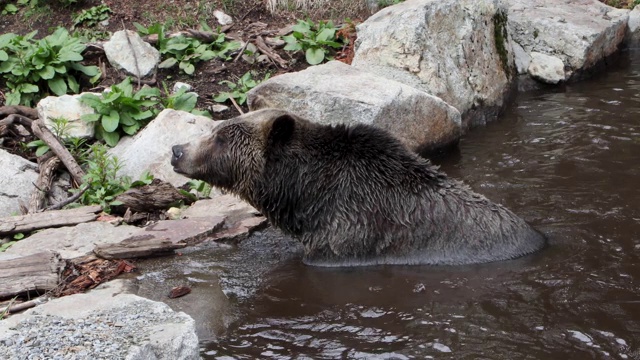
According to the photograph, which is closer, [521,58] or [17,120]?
[17,120]

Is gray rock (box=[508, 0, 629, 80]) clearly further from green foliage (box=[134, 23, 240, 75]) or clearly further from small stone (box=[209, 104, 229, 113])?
small stone (box=[209, 104, 229, 113])

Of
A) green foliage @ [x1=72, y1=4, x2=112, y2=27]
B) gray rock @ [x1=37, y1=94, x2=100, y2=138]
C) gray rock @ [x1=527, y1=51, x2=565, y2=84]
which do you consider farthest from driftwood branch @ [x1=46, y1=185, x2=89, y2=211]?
A: gray rock @ [x1=527, y1=51, x2=565, y2=84]

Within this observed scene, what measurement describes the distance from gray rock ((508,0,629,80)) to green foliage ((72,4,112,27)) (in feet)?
24.2

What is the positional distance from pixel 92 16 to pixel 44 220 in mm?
6613

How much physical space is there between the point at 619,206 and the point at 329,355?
4054 millimetres

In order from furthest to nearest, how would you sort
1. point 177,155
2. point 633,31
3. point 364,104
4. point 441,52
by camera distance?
point 633,31
point 441,52
point 364,104
point 177,155

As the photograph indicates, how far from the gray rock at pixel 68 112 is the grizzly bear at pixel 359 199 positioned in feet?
11.9

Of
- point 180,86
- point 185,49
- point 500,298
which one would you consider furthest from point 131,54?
point 500,298

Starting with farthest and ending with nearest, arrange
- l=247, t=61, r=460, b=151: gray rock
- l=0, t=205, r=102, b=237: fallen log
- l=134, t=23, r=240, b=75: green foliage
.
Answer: l=134, t=23, r=240, b=75: green foliage
l=247, t=61, r=460, b=151: gray rock
l=0, t=205, r=102, b=237: fallen log

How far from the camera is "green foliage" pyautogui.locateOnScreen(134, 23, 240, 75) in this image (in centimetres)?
1248

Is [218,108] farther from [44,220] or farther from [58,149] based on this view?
[44,220]

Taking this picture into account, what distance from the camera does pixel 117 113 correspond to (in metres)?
10.5

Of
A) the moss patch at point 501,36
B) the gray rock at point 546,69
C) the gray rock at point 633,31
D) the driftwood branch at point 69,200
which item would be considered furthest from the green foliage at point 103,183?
the gray rock at point 633,31

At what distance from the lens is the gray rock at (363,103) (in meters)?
9.84
